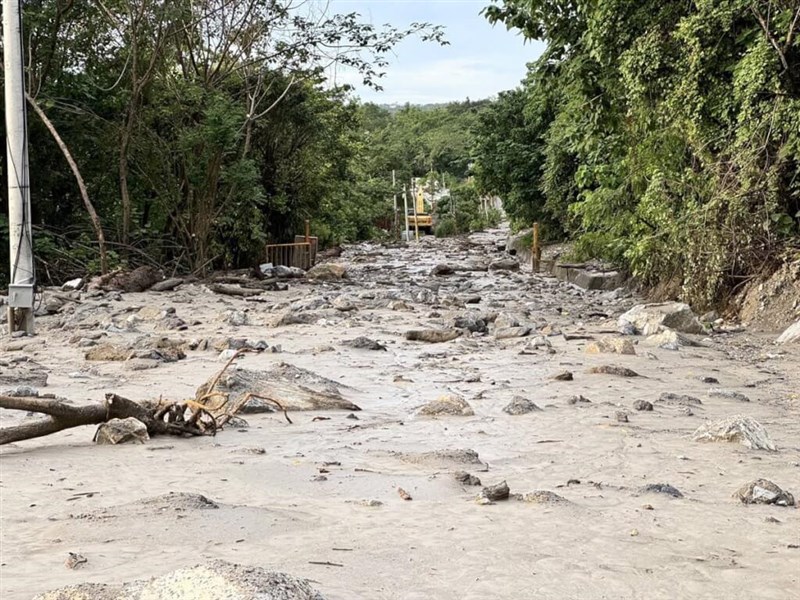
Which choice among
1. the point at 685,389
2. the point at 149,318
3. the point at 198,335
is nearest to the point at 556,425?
the point at 685,389

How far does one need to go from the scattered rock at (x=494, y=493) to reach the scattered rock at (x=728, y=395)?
10.7 feet

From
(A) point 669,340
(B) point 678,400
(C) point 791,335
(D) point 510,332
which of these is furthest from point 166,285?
(B) point 678,400

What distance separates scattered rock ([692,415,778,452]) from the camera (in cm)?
442

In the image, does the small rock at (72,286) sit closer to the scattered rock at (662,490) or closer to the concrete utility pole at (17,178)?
the concrete utility pole at (17,178)

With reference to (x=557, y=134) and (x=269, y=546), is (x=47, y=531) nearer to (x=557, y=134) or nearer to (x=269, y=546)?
(x=269, y=546)

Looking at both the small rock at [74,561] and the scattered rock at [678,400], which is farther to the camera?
the scattered rock at [678,400]

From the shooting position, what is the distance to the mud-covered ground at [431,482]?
8.51ft

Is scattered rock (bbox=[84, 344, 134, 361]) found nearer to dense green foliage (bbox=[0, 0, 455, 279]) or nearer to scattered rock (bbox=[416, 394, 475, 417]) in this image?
scattered rock (bbox=[416, 394, 475, 417])

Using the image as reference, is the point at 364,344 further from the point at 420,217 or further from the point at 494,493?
the point at 420,217

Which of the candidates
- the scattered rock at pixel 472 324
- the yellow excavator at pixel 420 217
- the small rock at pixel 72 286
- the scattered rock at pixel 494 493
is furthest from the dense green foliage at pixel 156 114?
the yellow excavator at pixel 420 217

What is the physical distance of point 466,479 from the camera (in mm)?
3781

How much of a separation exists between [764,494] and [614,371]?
3536mm

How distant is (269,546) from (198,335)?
282 inches

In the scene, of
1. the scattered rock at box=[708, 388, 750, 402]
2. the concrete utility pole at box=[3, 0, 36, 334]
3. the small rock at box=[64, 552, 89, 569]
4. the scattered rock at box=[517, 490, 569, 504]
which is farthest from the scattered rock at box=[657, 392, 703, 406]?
the concrete utility pole at box=[3, 0, 36, 334]
